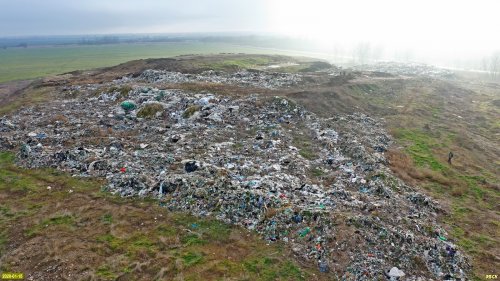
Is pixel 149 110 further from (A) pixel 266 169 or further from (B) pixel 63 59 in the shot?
(B) pixel 63 59

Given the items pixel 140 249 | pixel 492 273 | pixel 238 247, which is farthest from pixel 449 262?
pixel 140 249

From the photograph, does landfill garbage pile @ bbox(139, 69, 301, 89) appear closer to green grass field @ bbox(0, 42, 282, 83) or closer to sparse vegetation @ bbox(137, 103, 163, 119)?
sparse vegetation @ bbox(137, 103, 163, 119)

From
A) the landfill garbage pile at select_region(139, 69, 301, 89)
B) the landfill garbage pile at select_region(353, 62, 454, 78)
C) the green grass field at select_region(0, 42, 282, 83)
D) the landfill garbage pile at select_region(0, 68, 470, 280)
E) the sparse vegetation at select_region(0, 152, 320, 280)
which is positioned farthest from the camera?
the green grass field at select_region(0, 42, 282, 83)

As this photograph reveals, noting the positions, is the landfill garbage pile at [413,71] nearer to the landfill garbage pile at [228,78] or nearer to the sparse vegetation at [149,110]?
the landfill garbage pile at [228,78]

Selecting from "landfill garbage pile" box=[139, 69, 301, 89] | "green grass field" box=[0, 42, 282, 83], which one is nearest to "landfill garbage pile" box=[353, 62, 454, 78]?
"landfill garbage pile" box=[139, 69, 301, 89]


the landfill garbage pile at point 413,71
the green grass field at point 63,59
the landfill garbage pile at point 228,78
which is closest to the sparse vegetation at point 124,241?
the landfill garbage pile at point 228,78

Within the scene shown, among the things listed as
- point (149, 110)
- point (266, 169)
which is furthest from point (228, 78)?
point (266, 169)
